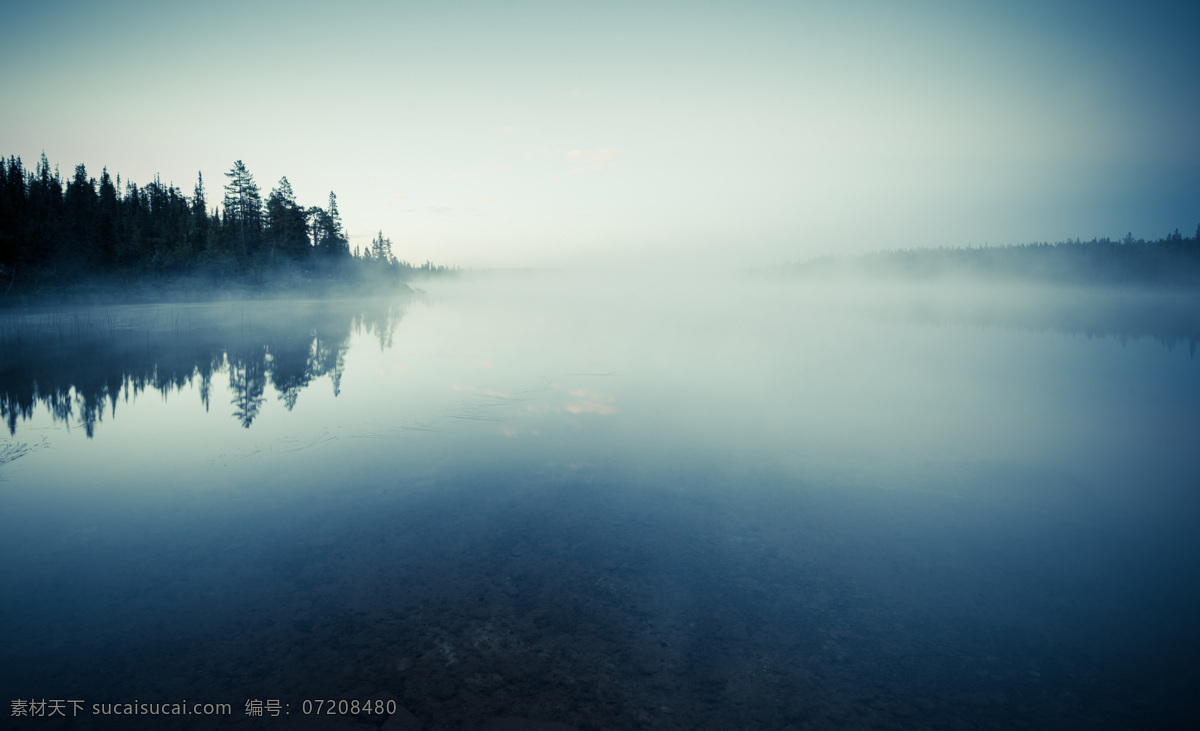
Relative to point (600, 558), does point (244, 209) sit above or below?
above

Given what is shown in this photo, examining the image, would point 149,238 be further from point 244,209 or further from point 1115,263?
point 1115,263

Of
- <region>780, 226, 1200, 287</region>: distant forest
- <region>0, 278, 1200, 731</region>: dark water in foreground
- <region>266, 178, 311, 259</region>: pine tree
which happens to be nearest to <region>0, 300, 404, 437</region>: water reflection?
<region>0, 278, 1200, 731</region>: dark water in foreground

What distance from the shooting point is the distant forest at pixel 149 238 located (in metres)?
62.2

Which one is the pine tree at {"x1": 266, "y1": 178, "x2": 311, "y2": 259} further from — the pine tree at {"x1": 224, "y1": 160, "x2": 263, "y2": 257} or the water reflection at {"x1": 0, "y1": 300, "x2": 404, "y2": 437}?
the water reflection at {"x1": 0, "y1": 300, "x2": 404, "y2": 437}

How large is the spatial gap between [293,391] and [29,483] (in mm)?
8312

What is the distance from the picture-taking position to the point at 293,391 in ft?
58.4

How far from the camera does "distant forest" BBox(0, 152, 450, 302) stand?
2448 inches

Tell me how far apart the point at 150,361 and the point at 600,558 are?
1048 inches

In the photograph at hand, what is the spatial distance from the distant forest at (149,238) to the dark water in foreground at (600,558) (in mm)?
67618

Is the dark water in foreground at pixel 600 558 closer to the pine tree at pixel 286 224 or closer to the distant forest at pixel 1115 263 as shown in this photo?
the pine tree at pixel 286 224

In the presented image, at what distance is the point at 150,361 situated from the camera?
78.2 ft

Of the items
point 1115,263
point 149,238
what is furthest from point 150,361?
point 1115,263

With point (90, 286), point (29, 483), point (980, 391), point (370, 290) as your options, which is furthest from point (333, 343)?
point (370, 290)

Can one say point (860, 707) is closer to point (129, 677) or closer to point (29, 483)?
point (129, 677)
